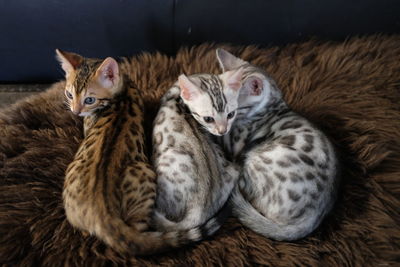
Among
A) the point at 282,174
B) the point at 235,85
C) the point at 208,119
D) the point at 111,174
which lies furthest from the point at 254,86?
the point at 111,174

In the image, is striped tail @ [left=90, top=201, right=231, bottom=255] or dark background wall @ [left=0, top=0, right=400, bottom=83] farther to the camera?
dark background wall @ [left=0, top=0, right=400, bottom=83]

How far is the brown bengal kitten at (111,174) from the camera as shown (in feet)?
3.62

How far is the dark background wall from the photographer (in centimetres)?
175

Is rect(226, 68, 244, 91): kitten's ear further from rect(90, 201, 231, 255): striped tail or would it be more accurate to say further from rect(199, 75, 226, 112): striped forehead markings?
rect(90, 201, 231, 255): striped tail

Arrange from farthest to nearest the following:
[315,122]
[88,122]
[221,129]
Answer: [315,122] < [88,122] < [221,129]

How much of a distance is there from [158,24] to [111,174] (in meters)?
0.93

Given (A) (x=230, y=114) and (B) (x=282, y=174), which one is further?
(A) (x=230, y=114)

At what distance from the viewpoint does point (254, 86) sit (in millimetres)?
1453

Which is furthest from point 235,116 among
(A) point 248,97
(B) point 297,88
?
(B) point 297,88

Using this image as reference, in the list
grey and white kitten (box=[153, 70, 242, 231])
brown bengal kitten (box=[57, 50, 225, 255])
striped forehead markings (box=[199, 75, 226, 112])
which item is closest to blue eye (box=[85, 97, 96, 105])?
brown bengal kitten (box=[57, 50, 225, 255])

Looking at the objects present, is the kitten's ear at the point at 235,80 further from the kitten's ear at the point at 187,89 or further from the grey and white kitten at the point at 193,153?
the kitten's ear at the point at 187,89

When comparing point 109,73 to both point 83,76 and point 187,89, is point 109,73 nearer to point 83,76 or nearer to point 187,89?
point 83,76

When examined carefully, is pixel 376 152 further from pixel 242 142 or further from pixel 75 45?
pixel 75 45

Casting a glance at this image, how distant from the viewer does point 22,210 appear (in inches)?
49.4
